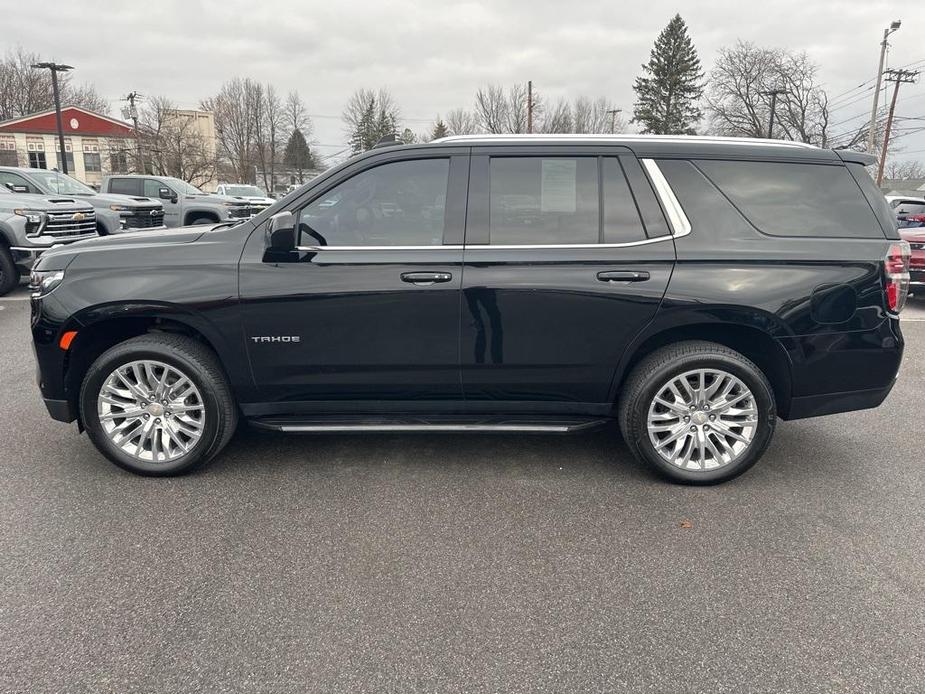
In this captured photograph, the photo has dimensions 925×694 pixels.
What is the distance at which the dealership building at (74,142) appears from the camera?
169ft

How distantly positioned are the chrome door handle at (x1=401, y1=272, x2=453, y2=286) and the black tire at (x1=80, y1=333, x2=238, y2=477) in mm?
1205

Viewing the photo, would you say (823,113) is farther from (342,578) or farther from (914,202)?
(342,578)

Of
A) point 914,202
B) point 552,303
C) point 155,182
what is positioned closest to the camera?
point 552,303

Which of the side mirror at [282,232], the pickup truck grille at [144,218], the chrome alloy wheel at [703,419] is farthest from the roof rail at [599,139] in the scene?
the pickup truck grille at [144,218]

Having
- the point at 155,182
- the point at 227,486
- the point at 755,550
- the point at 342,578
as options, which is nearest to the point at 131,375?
the point at 227,486

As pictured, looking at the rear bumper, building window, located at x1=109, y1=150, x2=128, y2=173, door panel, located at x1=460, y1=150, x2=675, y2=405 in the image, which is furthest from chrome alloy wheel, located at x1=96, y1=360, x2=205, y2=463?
building window, located at x1=109, y1=150, x2=128, y2=173

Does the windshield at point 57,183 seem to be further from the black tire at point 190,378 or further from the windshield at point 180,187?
the black tire at point 190,378

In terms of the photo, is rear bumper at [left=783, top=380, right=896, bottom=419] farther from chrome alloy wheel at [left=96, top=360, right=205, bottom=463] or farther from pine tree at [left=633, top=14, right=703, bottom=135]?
pine tree at [left=633, top=14, right=703, bottom=135]

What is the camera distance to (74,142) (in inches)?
2147

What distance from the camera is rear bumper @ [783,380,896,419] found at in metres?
3.71

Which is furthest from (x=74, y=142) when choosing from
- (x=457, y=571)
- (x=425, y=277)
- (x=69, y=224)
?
(x=457, y=571)

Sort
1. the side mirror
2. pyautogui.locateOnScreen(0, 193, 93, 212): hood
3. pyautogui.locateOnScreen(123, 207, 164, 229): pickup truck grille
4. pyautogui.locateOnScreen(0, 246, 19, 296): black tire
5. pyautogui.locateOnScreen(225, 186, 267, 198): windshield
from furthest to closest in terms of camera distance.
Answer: pyautogui.locateOnScreen(225, 186, 267, 198): windshield, pyautogui.locateOnScreen(123, 207, 164, 229): pickup truck grille, pyautogui.locateOnScreen(0, 193, 93, 212): hood, pyautogui.locateOnScreen(0, 246, 19, 296): black tire, the side mirror

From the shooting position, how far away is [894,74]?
4284cm

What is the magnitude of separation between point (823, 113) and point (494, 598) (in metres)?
61.8
